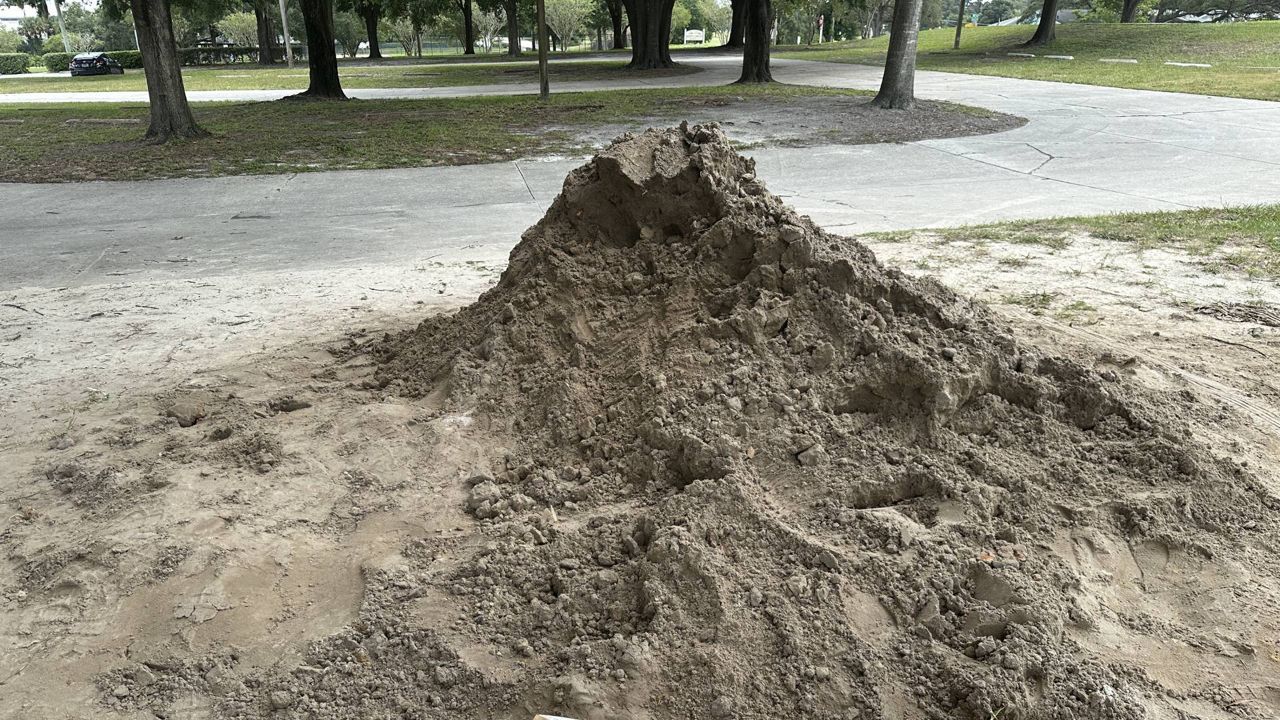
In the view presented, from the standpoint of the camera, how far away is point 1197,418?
3.74 m

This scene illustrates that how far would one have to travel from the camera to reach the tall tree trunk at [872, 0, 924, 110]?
14844 mm

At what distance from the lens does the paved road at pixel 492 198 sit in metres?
7.37

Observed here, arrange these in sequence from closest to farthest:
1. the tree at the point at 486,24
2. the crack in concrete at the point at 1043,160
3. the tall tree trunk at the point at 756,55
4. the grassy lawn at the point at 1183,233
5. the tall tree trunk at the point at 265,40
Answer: the grassy lawn at the point at 1183,233
the crack in concrete at the point at 1043,160
the tall tree trunk at the point at 756,55
the tall tree trunk at the point at 265,40
the tree at the point at 486,24

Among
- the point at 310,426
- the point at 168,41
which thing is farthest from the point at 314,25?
the point at 310,426

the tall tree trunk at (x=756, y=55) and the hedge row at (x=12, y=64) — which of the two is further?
the hedge row at (x=12, y=64)

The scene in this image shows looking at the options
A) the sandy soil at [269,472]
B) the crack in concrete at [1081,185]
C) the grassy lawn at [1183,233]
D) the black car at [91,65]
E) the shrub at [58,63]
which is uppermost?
the shrub at [58,63]

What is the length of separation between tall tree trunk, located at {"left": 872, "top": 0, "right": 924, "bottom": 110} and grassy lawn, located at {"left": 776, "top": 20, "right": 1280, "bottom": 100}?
630 cm

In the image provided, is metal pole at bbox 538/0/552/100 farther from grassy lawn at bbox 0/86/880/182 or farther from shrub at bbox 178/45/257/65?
shrub at bbox 178/45/257/65

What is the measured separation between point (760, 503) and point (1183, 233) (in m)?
6.06

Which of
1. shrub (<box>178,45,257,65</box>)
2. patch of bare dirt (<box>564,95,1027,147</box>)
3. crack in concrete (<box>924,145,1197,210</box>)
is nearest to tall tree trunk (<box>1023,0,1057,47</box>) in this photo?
patch of bare dirt (<box>564,95,1027,147</box>)

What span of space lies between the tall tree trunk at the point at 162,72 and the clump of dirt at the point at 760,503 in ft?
36.5

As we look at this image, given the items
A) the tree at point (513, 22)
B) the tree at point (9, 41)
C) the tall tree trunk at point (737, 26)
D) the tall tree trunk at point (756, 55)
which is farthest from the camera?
the tree at point (9, 41)

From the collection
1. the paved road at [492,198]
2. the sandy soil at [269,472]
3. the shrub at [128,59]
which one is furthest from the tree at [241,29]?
the sandy soil at [269,472]

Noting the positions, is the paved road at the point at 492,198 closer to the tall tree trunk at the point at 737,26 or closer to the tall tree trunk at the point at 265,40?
the tall tree trunk at the point at 737,26
